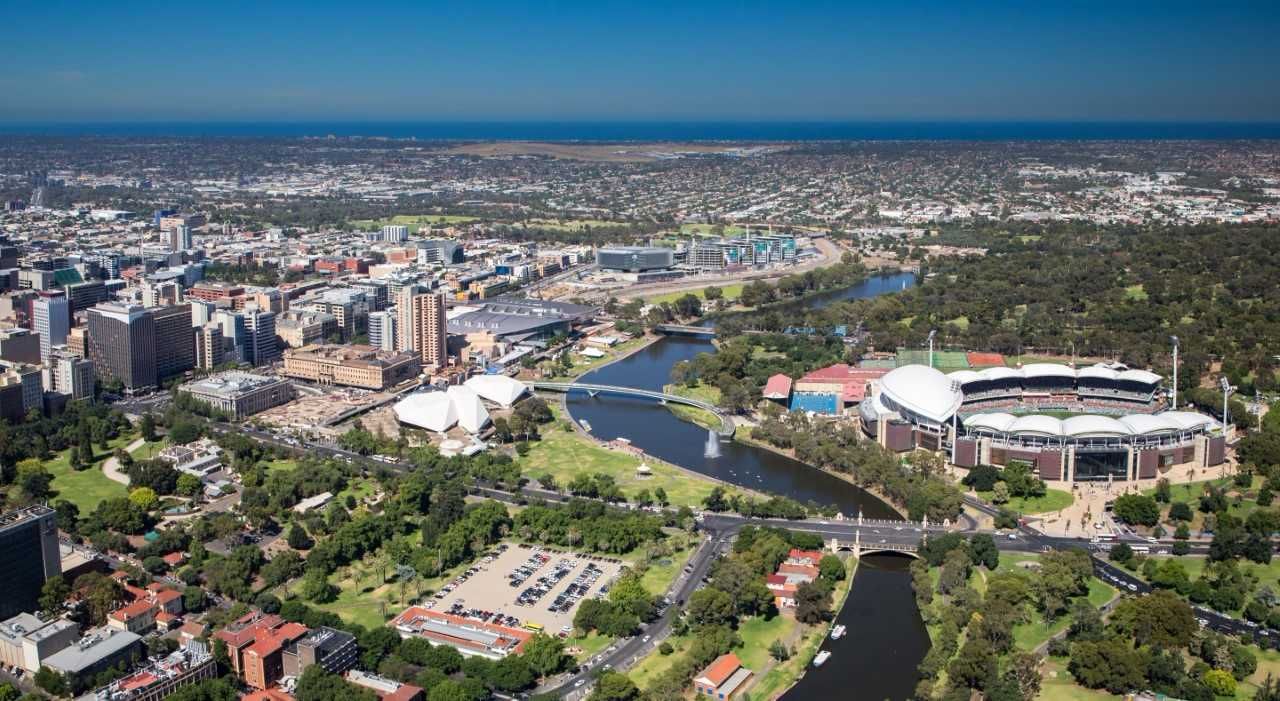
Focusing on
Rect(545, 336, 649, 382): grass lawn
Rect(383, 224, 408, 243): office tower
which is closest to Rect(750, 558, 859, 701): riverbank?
Rect(545, 336, 649, 382): grass lawn

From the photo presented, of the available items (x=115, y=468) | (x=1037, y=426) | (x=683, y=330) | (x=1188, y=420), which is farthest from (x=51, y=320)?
(x=1188, y=420)

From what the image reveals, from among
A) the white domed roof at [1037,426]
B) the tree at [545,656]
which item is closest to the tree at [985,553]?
the white domed roof at [1037,426]

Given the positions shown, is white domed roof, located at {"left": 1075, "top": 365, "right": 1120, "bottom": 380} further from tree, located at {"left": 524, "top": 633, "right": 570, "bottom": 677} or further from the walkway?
the walkway

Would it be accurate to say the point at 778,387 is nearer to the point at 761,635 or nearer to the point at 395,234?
the point at 761,635

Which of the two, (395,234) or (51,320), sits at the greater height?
(395,234)

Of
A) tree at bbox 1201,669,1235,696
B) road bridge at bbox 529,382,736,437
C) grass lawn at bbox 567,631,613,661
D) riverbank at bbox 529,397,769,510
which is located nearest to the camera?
tree at bbox 1201,669,1235,696

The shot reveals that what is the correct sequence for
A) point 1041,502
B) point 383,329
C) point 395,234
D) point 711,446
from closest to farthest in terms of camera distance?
point 1041,502 → point 711,446 → point 383,329 → point 395,234

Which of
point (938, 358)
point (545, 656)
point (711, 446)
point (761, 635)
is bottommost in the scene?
point (761, 635)
